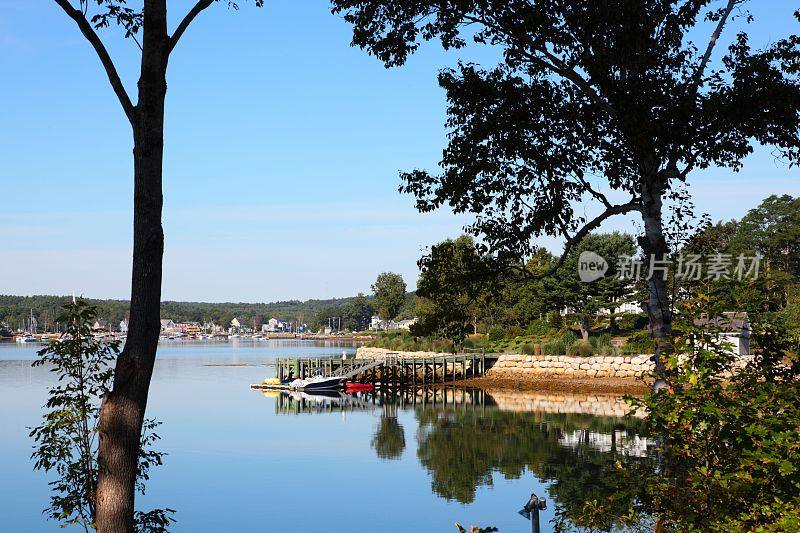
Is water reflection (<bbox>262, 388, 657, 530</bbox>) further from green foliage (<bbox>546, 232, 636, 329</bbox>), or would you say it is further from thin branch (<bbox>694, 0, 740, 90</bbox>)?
green foliage (<bbox>546, 232, 636, 329</bbox>)

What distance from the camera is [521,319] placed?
2569 inches

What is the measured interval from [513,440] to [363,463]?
5891 mm

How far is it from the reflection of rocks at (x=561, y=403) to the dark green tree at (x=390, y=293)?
53.1 m

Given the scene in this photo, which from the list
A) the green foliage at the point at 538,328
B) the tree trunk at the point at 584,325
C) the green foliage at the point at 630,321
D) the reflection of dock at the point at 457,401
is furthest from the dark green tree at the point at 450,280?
the green foliage at the point at 538,328

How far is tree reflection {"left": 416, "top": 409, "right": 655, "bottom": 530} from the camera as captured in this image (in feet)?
71.2

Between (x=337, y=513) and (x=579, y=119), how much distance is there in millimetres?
13238

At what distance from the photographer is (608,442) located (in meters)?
28.1

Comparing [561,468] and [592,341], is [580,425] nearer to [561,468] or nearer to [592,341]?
[561,468]

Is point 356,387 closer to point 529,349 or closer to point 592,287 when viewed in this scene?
point 529,349

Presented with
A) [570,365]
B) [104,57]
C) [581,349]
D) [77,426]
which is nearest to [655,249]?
[104,57]

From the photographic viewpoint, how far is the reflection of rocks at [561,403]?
121ft

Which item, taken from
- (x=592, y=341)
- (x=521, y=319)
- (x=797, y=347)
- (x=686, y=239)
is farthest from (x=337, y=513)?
(x=521, y=319)

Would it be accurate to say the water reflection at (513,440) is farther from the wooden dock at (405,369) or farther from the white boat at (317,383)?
the wooden dock at (405,369)

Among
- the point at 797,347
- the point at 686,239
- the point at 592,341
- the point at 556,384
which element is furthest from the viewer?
the point at 592,341
